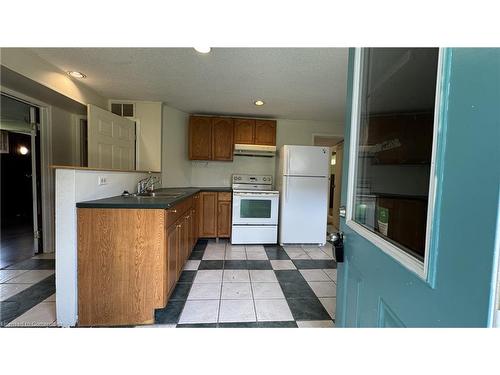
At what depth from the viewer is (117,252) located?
153 cm

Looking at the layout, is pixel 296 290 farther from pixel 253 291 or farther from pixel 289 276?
pixel 253 291

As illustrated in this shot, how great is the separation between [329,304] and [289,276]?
572mm

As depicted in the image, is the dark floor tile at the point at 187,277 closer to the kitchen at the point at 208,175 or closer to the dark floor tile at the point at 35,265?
the kitchen at the point at 208,175

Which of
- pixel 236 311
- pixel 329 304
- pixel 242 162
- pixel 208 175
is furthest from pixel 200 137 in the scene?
pixel 329 304

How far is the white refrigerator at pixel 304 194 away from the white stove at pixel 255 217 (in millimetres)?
146

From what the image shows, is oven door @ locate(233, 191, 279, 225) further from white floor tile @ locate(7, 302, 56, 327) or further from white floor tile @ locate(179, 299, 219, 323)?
white floor tile @ locate(7, 302, 56, 327)

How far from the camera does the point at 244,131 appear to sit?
12.6 feet

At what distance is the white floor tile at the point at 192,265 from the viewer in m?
2.50

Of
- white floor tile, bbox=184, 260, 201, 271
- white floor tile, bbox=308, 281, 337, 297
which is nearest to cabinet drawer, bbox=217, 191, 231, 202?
Result: white floor tile, bbox=184, 260, 201, 271
